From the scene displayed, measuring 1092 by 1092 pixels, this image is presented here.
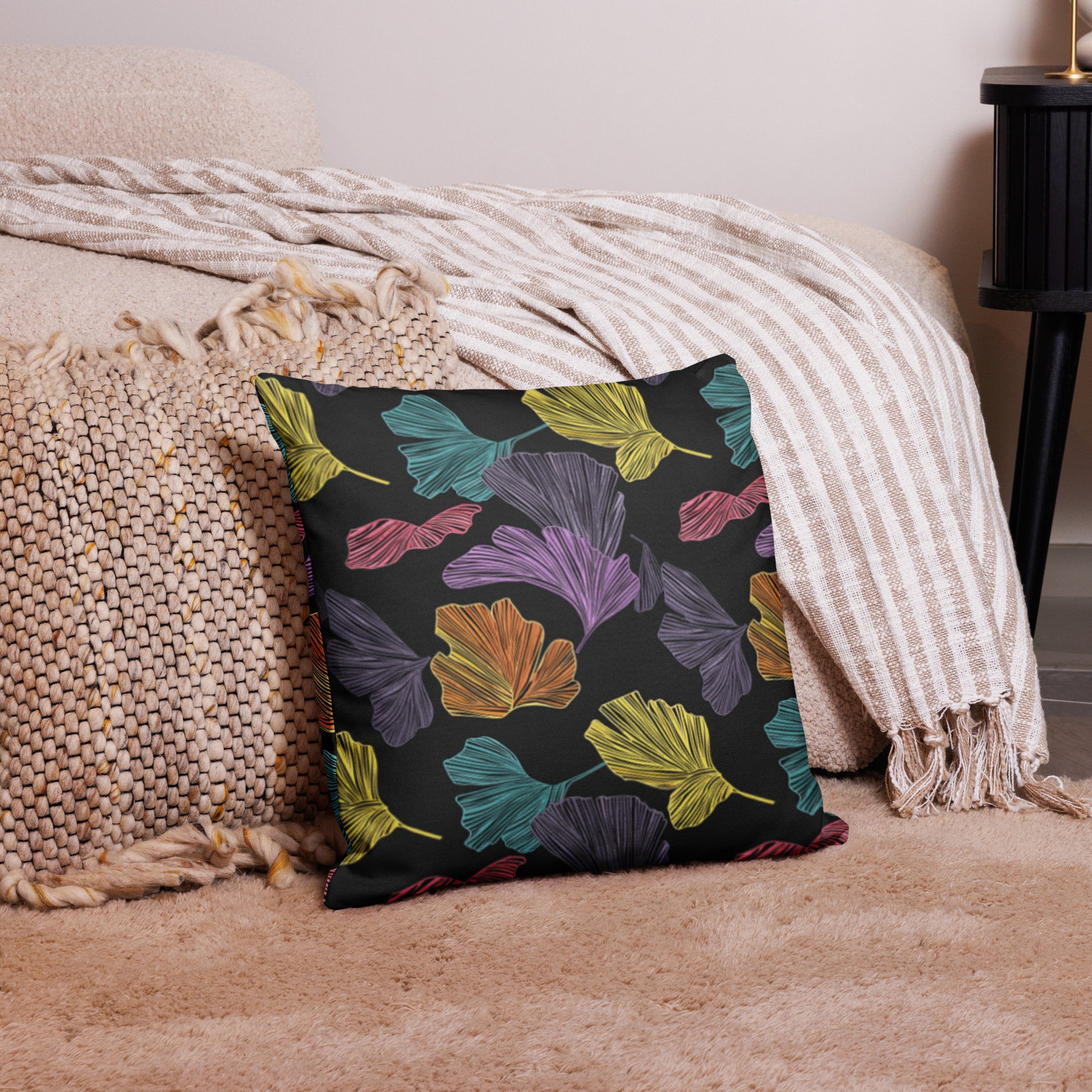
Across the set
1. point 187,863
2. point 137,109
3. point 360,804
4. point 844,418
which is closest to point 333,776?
point 360,804

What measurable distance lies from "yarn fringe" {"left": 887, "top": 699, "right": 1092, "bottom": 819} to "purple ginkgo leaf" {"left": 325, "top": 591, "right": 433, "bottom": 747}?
478 millimetres

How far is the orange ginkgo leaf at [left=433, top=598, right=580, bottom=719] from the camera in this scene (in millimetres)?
737

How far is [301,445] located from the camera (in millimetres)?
754

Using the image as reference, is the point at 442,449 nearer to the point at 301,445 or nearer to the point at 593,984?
the point at 301,445

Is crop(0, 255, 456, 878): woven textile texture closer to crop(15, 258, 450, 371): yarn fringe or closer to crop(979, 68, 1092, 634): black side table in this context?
crop(15, 258, 450, 371): yarn fringe

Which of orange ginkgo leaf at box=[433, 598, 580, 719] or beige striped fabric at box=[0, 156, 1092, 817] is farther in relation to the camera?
beige striped fabric at box=[0, 156, 1092, 817]

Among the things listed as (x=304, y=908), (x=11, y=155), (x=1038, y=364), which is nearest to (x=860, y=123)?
(x=1038, y=364)

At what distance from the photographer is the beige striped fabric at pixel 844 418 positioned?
0.95m

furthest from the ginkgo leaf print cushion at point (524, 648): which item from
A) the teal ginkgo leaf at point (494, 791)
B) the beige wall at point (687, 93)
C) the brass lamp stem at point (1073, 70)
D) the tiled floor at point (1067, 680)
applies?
the beige wall at point (687, 93)

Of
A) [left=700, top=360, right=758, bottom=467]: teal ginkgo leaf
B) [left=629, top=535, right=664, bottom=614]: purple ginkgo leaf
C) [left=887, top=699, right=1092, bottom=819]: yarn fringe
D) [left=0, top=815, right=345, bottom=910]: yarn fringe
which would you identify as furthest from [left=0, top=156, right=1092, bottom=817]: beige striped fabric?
[left=0, top=815, right=345, bottom=910]: yarn fringe

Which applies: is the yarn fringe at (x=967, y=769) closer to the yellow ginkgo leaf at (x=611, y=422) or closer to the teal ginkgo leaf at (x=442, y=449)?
the yellow ginkgo leaf at (x=611, y=422)

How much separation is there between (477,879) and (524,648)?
7.1 inches

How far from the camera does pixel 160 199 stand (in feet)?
4.54

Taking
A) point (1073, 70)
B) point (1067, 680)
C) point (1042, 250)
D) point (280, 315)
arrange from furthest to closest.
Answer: point (1067, 680)
point (1073, 70)
point (1042, 250)
point (280, 315)
